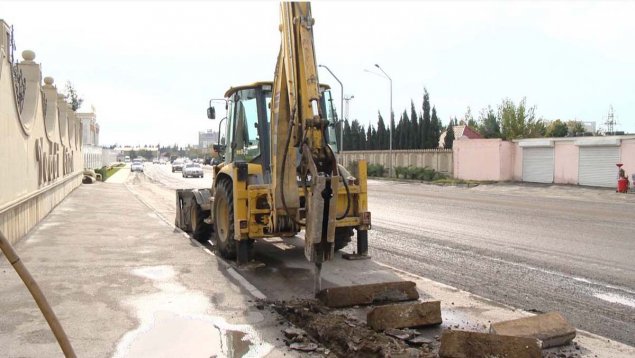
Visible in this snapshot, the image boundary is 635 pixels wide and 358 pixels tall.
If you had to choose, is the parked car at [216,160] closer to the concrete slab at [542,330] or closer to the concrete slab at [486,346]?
the concrete slab at [542,330]

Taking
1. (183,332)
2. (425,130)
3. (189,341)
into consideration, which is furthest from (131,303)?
(425,130)

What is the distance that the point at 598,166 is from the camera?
3131cm

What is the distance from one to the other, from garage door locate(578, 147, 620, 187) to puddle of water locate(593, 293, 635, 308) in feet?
85.6

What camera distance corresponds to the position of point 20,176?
12.3 m

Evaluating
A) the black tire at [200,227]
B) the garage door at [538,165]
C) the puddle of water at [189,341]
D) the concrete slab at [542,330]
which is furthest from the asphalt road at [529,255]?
the garage door at [538,165]

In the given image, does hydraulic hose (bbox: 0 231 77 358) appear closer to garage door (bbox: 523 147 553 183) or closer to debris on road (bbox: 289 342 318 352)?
debris on road (bbox: 289 342 318 352)

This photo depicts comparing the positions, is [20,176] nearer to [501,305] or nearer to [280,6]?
[280,6]

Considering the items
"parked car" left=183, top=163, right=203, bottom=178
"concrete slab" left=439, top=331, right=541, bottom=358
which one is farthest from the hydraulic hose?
"parked car" left=183, top=163, right=203, bottom=178

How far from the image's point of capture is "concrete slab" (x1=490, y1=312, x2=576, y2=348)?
5145mm

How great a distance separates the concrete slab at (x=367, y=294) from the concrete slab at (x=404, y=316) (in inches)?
32.9

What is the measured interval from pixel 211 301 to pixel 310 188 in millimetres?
1890

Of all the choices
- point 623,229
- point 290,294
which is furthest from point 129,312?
point 623,229

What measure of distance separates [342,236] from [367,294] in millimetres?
3240

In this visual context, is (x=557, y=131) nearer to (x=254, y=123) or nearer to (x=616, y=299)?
(x=254, y=123)
